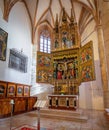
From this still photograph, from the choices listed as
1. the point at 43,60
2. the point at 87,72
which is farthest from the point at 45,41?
the point at 87,72

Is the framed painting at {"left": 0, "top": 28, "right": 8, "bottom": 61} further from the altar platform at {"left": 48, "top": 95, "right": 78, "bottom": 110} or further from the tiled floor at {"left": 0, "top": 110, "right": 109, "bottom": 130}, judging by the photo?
the altar platform at {"left": 48, "top": 95, "right": 78, "bottom": 110}

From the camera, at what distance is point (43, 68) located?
10.7 meters

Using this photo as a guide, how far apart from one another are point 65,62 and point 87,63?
9.39 feet

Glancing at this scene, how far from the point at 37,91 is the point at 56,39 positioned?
18.7 ft

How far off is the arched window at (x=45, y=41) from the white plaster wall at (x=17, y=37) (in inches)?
67.9

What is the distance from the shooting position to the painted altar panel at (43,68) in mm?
10438

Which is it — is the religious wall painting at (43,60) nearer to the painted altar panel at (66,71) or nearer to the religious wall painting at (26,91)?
the painted altar panel at (66,71)

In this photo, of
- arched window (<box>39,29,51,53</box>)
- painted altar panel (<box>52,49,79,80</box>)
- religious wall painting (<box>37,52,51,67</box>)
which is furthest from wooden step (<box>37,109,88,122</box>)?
arched window (<box>39,29,51,53</box>)

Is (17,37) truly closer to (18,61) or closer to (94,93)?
(18,61)

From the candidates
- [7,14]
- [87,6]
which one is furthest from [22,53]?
[87,6]

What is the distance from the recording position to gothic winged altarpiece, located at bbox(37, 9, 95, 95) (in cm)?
965

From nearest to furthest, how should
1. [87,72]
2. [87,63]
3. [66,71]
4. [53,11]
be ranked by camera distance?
[87,72]
[87,63]
[66,71]
[53,11]

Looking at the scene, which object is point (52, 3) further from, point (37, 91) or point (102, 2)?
point (102, 2)

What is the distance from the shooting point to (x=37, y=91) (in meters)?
12.2
